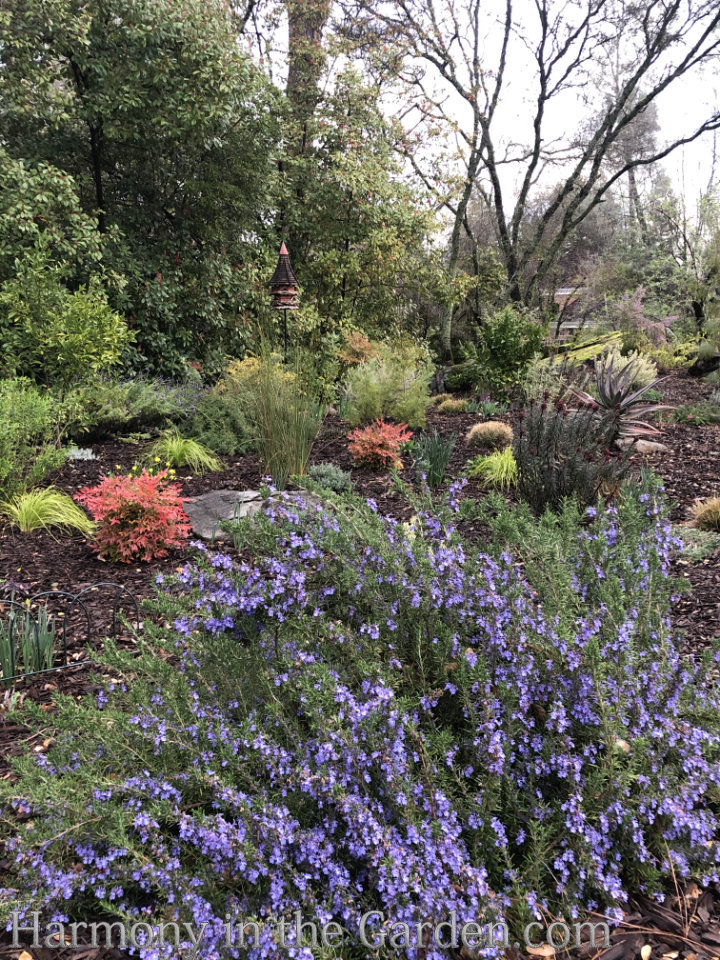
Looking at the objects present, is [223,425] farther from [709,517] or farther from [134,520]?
[709,517]

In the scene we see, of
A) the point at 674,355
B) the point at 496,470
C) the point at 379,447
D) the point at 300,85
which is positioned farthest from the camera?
the point at 674,355

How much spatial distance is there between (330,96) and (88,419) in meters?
7.86

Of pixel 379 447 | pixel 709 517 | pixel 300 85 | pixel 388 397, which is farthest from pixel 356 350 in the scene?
pixel 709 517

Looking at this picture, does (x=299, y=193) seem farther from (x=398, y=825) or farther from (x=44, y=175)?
(x=398, y=825)

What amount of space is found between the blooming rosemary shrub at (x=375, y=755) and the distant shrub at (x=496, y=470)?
3266mm

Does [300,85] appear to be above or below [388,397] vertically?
above

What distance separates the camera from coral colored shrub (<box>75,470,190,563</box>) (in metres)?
3.79

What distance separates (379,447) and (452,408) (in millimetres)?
3478

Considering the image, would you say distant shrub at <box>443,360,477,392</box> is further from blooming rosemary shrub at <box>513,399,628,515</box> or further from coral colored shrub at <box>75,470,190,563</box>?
coral colored shrub at <box>75,470,190,563</box>

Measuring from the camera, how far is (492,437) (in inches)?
251

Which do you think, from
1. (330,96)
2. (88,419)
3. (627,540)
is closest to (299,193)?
(330,96)

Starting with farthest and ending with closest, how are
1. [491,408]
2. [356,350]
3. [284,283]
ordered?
[356,350]
[491,408]
[284,283]

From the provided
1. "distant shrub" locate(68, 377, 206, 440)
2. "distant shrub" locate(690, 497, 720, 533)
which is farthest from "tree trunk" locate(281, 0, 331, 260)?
"distant shrub" locate(690, 497, 720, 533)

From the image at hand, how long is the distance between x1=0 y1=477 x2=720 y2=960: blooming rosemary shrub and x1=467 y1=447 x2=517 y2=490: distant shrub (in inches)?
129
